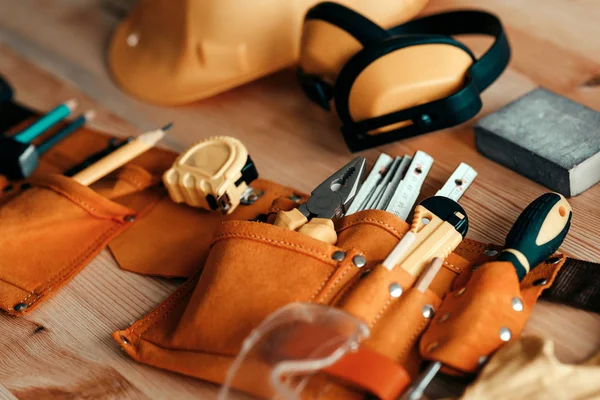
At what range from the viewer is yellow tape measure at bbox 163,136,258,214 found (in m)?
0.78

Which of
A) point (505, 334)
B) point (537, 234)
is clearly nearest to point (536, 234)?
point (537, 234)

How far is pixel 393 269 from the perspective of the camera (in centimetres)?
63

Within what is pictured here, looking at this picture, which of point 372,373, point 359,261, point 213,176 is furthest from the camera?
point 213,176

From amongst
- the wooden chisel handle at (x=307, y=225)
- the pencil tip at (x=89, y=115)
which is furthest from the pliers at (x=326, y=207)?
the pencil tip at (x=89, y=115)

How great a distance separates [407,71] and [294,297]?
35 centimetres

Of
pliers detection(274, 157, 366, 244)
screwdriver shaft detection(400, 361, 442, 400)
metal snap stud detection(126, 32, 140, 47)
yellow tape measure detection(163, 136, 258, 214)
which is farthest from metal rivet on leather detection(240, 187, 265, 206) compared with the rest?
metal snap stud detection(126, 32, 140, 47)

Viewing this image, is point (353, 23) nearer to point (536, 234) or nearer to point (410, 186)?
point (410, 186)

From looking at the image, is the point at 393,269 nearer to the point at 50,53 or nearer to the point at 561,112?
the point at 561,112

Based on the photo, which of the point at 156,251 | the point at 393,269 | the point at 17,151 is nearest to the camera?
the point at 393,269

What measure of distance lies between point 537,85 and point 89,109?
72cm

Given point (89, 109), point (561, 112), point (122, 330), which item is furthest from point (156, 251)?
point (561, 112)

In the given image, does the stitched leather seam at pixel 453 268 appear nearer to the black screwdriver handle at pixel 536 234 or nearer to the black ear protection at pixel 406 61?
the black screwdriver handle at pixel 536 234

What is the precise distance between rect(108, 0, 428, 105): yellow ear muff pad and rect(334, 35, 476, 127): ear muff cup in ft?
0.68

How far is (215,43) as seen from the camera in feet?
3.32
